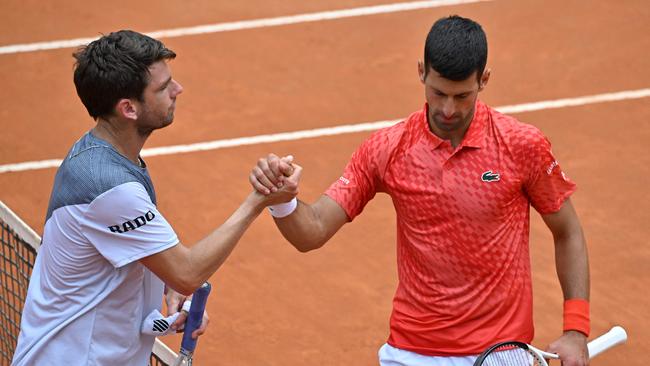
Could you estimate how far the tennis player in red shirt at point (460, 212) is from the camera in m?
5.42

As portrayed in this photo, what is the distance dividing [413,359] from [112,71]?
1.83 meters

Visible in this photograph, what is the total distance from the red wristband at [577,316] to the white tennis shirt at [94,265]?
1.74 metres

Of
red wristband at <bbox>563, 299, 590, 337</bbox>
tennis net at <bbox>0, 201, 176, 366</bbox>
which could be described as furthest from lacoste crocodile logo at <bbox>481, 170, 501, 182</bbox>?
tennis net at <bbox>0, 201, 176, 366</bbox>

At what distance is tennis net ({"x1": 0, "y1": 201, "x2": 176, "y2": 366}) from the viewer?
6.29 metres

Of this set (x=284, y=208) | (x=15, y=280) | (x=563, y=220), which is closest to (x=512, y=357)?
(x=563, y=220)

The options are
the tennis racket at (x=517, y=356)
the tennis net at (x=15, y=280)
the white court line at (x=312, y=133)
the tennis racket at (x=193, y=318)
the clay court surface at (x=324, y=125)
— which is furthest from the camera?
the white court line at (x=312, y=133)

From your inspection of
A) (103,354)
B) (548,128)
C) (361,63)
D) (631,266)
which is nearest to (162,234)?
(103,354)

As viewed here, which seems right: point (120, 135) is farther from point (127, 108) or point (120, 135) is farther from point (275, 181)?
point (275, 181)

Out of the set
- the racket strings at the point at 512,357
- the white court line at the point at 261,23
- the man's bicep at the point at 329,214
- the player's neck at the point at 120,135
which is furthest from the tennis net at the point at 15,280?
the white court line at the point at 261,23

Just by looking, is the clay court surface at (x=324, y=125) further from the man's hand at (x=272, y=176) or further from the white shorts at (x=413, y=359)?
the man's hand at (x=272, y=176)

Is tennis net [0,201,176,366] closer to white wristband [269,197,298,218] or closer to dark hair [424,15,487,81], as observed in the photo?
white wristband [269,197,298,218]

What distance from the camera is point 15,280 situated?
24.1ft

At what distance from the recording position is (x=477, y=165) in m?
5.47

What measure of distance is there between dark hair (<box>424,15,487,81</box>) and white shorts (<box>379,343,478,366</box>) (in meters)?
1.25
